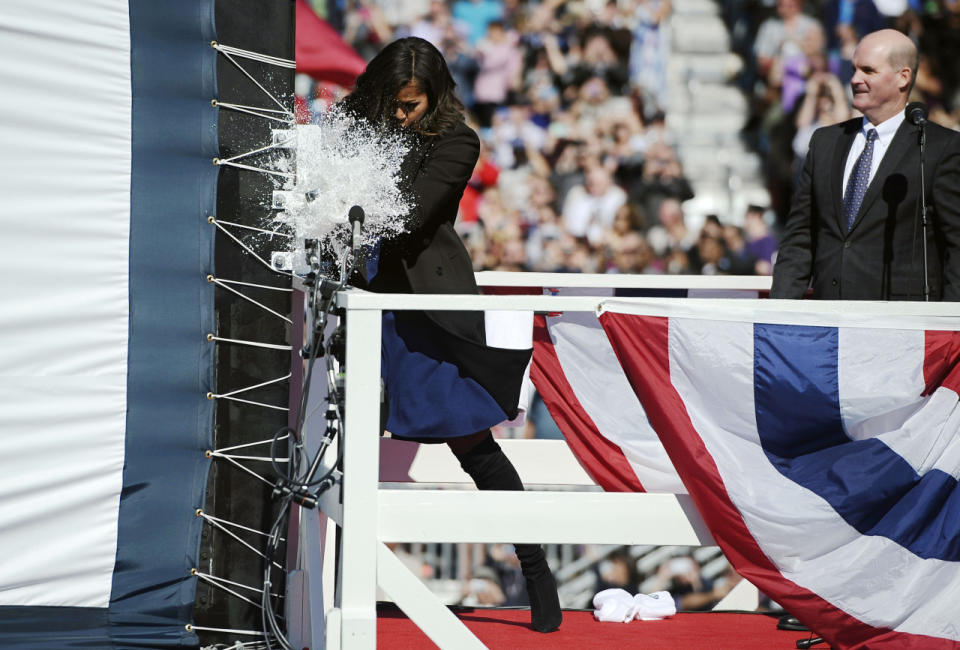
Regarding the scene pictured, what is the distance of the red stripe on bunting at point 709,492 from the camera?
10.8 ft

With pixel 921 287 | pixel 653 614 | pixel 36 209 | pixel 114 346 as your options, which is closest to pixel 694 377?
pixel 921 287

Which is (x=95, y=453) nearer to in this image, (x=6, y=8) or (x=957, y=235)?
(x=6, y=8)

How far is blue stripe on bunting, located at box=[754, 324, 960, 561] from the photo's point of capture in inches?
129

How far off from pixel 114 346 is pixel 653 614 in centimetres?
217

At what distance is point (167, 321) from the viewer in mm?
3941

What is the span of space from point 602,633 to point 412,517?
115cm

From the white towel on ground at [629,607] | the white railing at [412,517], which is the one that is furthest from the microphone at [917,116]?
the white towel on ground at [629,607]

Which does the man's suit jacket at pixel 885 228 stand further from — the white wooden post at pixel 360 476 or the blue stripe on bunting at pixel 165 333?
the blue stripe on bunting at pixel 165 333

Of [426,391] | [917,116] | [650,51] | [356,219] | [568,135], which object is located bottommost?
[426,391]

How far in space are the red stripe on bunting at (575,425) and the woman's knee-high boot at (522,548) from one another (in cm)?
29

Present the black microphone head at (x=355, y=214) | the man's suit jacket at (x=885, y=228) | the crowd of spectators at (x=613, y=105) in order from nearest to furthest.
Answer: the black microphone head at (x=355, y=214) → the man's suit jacket at (x=885, y=228) → the crowd of spectators at (x=613, y=105)

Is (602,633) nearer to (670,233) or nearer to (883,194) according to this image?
(883,194)

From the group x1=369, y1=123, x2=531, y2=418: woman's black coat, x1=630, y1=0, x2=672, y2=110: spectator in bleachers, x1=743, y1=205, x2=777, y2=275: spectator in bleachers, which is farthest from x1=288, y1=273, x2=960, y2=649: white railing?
A: x1=630, y1=0, x2=672, y2=110: spectator in bleachers

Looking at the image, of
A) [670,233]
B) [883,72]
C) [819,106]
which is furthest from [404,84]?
[819,106]
